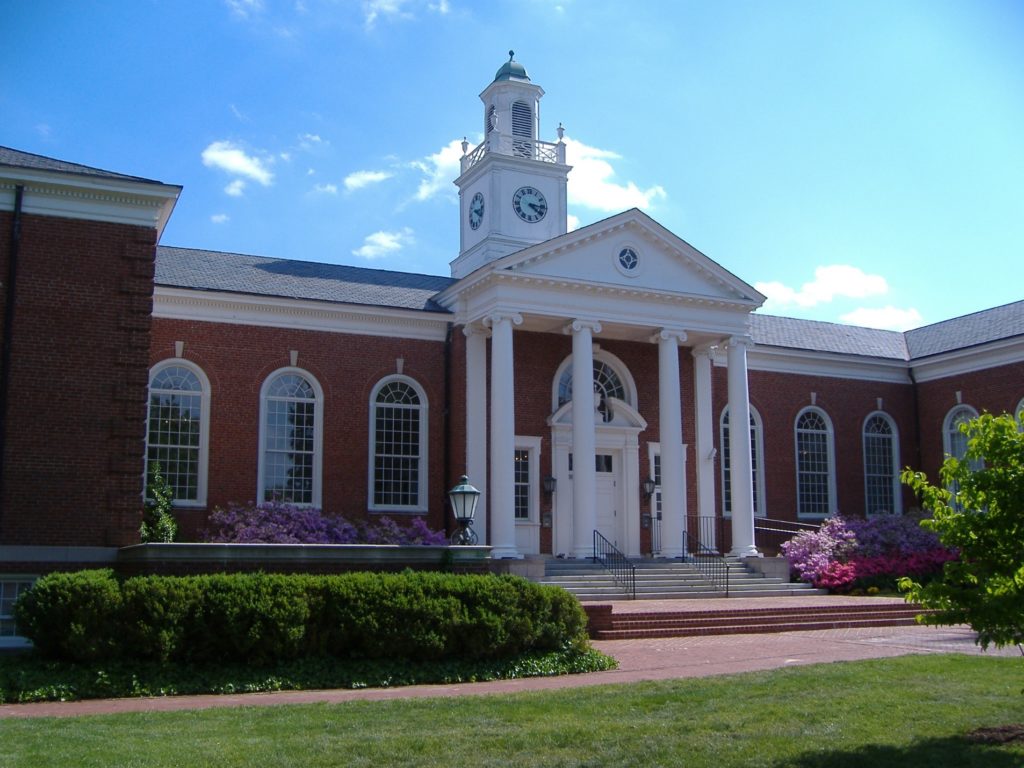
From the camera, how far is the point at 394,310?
26.7 meters

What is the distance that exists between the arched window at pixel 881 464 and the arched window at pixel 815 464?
1.50 metres

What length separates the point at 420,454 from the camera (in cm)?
2681

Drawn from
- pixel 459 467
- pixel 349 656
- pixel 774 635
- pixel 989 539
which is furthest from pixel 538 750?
pixel 459 467

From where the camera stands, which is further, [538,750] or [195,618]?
[195,618]

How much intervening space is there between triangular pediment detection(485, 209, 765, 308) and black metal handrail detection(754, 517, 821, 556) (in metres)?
6.88

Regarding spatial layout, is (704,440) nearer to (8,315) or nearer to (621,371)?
(621,371)

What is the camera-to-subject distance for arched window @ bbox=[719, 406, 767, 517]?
30.9 m

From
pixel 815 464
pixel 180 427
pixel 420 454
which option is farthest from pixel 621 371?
pixel 180 427

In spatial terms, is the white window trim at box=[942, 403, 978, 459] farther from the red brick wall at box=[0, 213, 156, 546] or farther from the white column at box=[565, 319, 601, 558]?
the red brick wall at box=[0, 213, 156, 546]

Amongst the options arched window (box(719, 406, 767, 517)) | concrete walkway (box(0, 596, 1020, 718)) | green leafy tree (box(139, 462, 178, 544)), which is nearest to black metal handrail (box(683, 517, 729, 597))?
arched window (box(719, 406, 767, 517))

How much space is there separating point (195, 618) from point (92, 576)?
1.55 metres

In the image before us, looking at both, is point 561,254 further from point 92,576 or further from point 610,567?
point 92,576

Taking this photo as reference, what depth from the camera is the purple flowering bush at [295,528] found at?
23594mm

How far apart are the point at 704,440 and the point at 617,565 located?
571 centimetres
